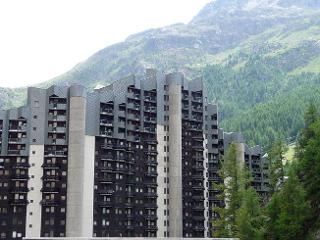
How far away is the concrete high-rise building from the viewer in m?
149

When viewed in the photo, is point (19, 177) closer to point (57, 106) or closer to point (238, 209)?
point (57, 106)

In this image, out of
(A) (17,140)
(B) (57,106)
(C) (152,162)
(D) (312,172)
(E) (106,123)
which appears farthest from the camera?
(C) (152,162)

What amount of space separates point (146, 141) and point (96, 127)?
59.7 ft

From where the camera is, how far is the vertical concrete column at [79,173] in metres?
148

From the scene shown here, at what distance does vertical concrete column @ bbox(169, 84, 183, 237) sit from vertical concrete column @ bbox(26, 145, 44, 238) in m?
41.5

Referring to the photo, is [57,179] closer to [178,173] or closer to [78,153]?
[78,153]

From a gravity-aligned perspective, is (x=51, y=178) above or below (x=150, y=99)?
below

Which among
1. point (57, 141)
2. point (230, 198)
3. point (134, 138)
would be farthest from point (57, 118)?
point (230, 198)

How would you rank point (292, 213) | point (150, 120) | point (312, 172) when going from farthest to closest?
point (150, 120) → point (312, 172) → point (292, 213)

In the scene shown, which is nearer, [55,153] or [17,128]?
[55,153]

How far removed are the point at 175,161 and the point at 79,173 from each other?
34201mm

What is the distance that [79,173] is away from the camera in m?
150

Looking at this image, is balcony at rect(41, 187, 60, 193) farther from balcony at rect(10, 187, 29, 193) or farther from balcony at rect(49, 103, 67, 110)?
balcony at rect(49, 103, 67, 110)

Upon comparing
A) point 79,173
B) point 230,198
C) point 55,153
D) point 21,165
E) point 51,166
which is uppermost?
point 55,153
